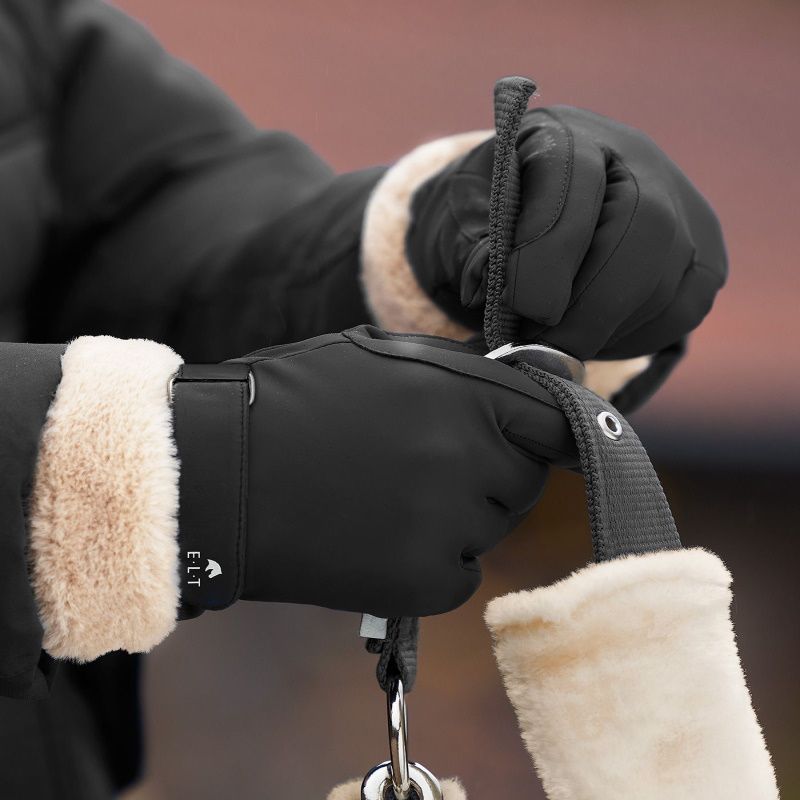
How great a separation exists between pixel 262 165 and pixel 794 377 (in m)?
0.72

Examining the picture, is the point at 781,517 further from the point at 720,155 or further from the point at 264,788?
the point at 264,788

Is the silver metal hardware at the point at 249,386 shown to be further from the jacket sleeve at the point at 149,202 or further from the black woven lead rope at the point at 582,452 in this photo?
the jacket sleeve at the point at 149,202

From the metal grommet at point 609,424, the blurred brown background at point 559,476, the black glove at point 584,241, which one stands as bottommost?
the blurred brown background at point 559,476

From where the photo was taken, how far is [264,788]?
0.76m

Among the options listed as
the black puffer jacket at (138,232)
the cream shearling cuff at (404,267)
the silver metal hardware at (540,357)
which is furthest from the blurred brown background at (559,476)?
the silver metal hardware at (540,357)

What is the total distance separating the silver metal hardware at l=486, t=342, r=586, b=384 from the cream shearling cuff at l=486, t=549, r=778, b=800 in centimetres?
9

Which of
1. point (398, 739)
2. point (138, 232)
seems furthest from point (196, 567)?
point (138, 232)

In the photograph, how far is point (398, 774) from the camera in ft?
1.07

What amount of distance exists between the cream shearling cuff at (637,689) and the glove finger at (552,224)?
0.11 meters

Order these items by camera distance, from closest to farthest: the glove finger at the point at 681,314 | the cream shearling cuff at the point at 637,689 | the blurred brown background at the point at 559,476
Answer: the cream shearling cuff at the point at 637,689 → the glove finger at the point at 681,314 → the blurred brown background at the point at 559,476

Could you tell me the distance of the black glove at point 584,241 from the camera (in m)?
0.32

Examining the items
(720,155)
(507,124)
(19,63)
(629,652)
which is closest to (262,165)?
(19,63)

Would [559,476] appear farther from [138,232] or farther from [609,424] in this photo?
[609,424]

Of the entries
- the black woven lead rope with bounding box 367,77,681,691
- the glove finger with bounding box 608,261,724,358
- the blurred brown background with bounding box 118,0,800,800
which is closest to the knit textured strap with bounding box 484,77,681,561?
the black woven lead rope with bounding box 367,77,681,691
